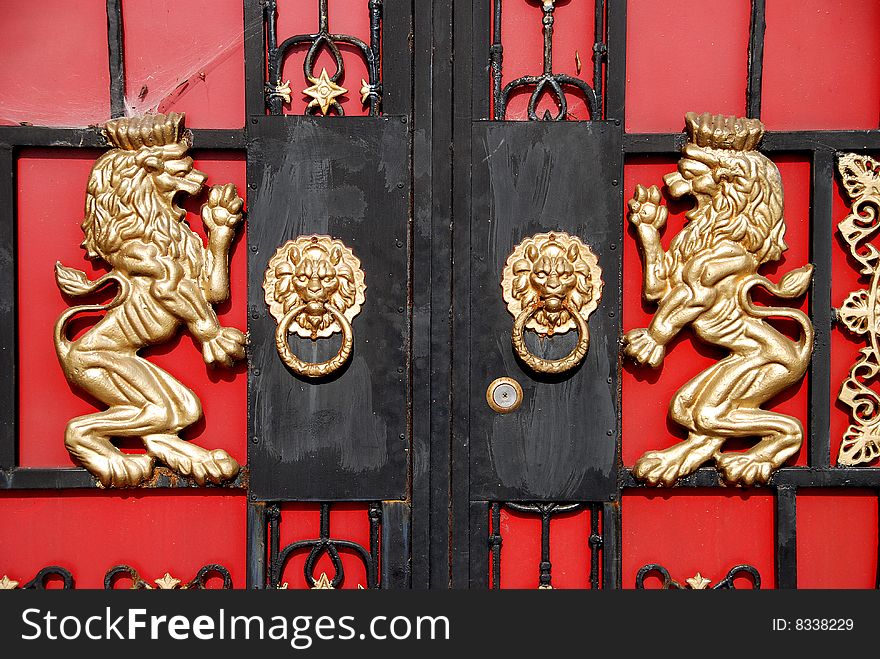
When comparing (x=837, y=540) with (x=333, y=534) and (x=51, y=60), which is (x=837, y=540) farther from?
(x=51, y=60)

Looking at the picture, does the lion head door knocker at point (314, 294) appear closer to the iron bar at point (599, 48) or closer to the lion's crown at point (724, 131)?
the iron bar at point (599, 48)

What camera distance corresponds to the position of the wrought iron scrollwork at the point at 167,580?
5.44ft

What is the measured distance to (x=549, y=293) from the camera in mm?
1595

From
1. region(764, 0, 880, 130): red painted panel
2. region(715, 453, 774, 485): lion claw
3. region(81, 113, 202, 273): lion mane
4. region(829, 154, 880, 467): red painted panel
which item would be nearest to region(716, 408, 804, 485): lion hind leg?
region(715, 453, 774, 485): lion claw

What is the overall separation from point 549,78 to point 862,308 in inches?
32.9

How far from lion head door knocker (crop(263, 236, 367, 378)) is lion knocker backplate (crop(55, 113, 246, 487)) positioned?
10 centimetres

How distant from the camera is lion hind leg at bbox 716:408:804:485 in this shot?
163cm

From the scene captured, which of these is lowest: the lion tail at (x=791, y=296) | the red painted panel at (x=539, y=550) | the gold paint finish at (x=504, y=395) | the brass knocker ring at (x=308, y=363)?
the red painted panel at (x=539, y=550)

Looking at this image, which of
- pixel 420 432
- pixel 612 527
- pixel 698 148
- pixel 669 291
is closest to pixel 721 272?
pixel 669 291

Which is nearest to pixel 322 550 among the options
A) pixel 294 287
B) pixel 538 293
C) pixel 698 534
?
pixel 294 287

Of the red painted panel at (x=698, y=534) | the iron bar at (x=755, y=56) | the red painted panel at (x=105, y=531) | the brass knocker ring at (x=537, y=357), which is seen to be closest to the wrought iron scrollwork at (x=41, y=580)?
the red painted panel at (x=105, y=531)

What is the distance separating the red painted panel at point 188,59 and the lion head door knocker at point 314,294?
325 millimetres

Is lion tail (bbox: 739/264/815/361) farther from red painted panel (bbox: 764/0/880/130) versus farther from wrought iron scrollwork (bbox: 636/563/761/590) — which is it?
wrought iron scrollwork (bbox: 636/563/761/590)

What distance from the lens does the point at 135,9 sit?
64.6 inches
